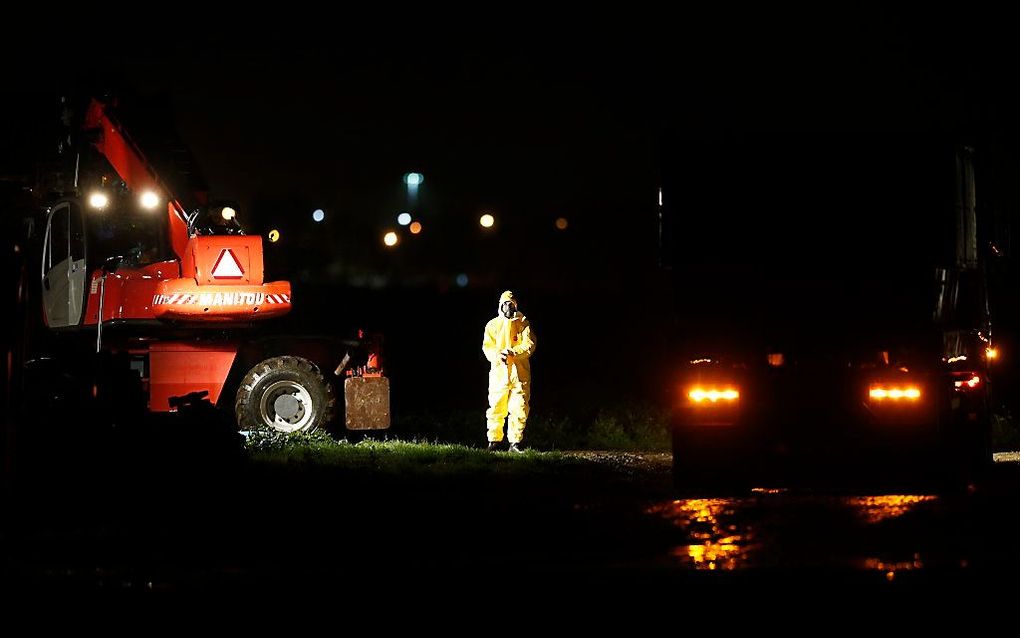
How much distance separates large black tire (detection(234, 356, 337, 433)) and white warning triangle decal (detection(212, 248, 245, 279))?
1125 millimetres

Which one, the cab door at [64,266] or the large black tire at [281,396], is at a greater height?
the cab door at [64,266]

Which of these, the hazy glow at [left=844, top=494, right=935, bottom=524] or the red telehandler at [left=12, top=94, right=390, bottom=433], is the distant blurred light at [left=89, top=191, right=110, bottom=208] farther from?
the hazy glow at [left=844, top=494, right=935, bottom=524]

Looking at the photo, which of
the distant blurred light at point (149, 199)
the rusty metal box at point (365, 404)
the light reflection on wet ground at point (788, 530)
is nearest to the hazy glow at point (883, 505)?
the light reflection on wet ground at point (788, 530)

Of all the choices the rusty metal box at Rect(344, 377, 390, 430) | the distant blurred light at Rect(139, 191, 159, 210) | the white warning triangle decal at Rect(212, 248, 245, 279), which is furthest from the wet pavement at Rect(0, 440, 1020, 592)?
the distant blurred light at Rect(139, 191, 159, 210)

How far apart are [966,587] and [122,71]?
11.7 meters

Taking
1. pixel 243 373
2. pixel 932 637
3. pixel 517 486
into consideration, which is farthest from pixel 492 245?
pixel 932 637

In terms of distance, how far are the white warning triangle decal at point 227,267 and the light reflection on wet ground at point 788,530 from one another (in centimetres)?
686

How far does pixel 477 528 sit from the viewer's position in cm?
903

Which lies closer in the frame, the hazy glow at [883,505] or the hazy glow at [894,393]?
the hazy glow at [883,505]

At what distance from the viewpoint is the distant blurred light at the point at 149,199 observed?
14.9m

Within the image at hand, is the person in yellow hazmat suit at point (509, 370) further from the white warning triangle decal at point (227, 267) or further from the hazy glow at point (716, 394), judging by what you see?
the hazy glow at point (716, 394)

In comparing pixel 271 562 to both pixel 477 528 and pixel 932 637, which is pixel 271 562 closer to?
pixel 477 528

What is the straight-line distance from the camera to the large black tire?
591 inches

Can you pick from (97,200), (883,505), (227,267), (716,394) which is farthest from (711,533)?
(97,200)
